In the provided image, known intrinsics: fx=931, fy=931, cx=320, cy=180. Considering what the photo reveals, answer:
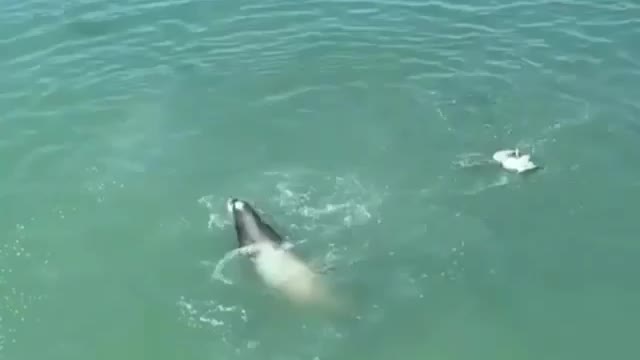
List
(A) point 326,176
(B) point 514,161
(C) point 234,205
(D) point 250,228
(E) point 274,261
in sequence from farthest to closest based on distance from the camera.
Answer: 1. (A) point 326,176
2. (B) point 514,161
3. (C) point 234,205
4. (D) point 250,228
5. (E) point 274,261

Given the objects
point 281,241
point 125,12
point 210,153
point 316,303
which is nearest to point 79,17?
point 125,12

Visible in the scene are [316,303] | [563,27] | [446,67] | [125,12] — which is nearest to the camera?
[316,303]

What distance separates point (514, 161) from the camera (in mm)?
33656

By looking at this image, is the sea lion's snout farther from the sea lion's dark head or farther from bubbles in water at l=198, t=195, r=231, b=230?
bubbles in water at l=198, t=195, r=231, b=230

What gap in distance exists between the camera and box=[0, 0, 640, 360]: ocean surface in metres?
28.6

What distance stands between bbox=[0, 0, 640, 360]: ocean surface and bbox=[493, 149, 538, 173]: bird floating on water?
409 millimetres

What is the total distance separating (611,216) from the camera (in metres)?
A: 32.1

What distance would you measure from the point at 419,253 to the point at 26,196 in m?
14.5

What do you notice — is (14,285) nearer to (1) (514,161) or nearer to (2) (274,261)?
(2) (274,261)

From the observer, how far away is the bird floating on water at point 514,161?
33.7m

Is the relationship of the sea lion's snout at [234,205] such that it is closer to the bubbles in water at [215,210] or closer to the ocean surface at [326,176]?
the bubbles in water at [215,210]

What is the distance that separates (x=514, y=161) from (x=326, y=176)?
6847 mm

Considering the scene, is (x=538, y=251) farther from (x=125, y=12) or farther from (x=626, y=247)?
(x=125, y=12)

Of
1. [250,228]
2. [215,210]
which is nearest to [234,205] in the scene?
[250,228]
